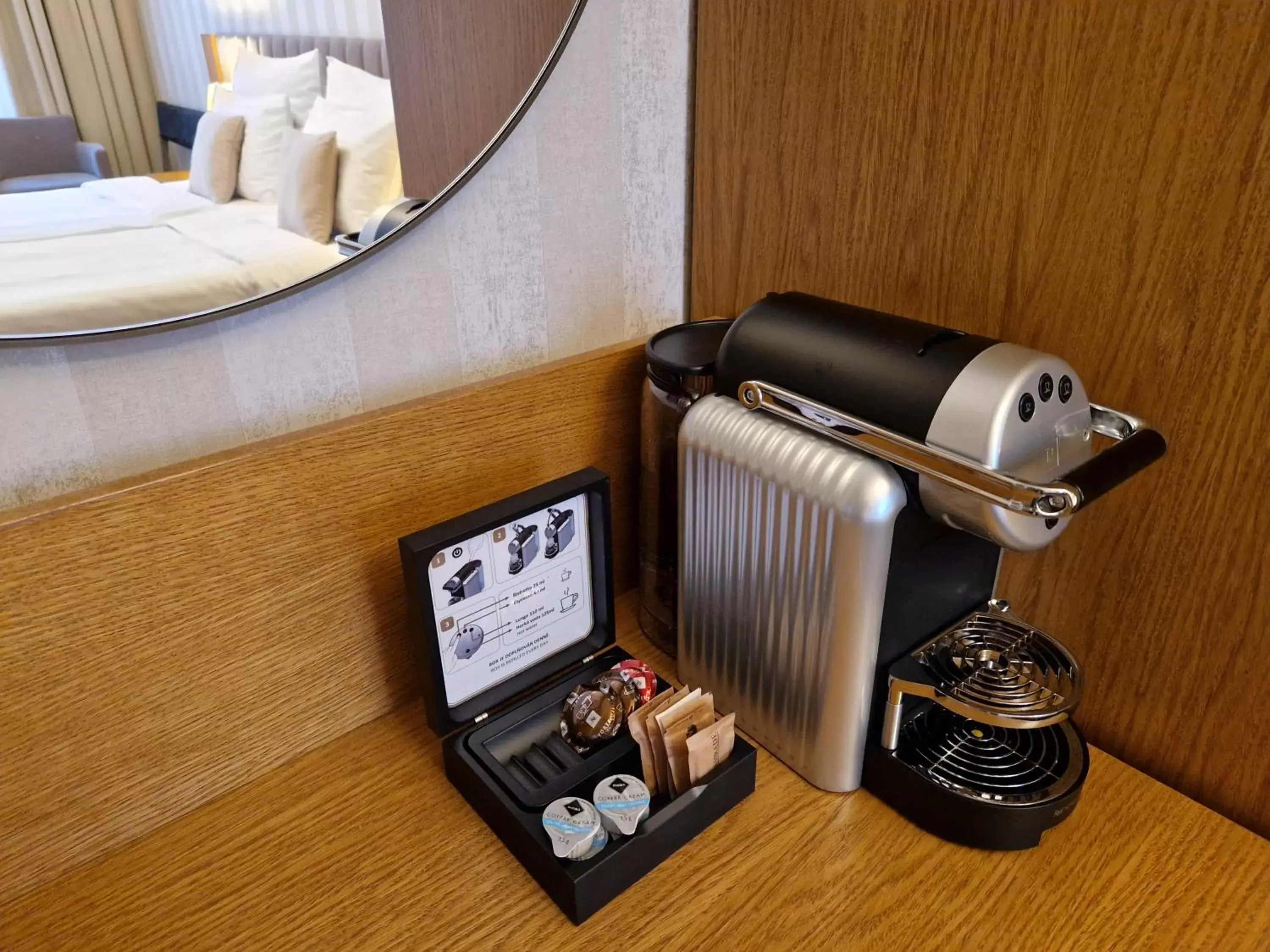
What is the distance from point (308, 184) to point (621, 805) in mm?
520

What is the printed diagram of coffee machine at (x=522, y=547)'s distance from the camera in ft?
2.48

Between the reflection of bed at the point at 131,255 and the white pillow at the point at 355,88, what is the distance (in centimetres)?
10

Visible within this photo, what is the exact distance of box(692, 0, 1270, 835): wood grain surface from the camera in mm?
577

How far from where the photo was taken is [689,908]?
62 centimetres

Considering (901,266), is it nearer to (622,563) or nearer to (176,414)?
(622,563)

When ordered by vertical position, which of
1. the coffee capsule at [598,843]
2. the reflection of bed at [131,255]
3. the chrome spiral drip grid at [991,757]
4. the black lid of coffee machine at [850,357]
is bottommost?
the coffee capsule at [598,843]

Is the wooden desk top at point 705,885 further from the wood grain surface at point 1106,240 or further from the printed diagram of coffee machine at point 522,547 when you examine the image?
the printed diagram of coffee machine at point 522,547

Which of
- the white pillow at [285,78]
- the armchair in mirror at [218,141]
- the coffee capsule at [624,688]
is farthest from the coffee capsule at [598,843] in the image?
the white pillow at [285,78]

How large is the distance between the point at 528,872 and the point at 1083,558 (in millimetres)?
510

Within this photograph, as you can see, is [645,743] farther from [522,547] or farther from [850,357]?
[850,357]

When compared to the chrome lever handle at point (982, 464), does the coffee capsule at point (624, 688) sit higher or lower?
lower

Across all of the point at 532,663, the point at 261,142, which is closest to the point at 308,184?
the point at 261,142

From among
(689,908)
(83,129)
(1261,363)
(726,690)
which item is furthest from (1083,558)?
(83,129)

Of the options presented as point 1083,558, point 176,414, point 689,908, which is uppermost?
point 176,414
